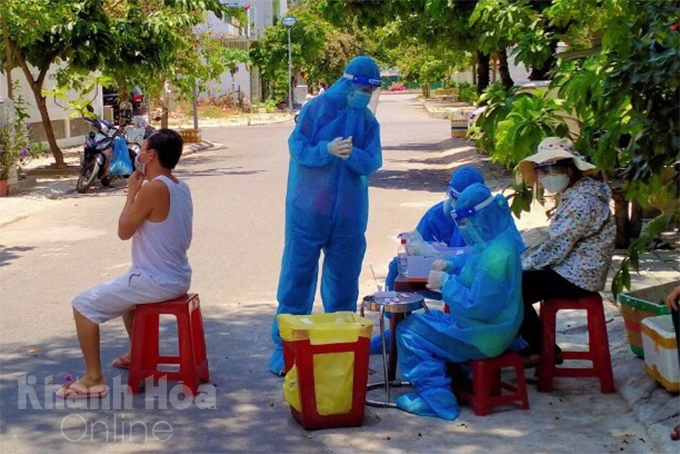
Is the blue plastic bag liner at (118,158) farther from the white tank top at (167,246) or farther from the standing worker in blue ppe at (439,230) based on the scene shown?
the white tank top at (167,246)

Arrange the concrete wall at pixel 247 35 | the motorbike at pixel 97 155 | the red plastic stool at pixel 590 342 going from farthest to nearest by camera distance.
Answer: the concrete wall at pixel 247 35 → the motorbike at pixel 97 155 → the red plastic stool at pixel 590 342

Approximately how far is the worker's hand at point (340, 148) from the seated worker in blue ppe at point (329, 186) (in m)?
0.16

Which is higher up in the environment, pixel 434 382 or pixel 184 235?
pixel 184 235

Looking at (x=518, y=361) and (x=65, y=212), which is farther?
(x=65, y=212)

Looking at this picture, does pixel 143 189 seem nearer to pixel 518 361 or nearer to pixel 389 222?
pixel 518 361

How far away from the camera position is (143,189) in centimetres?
609

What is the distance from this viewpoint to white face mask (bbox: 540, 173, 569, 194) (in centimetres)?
623

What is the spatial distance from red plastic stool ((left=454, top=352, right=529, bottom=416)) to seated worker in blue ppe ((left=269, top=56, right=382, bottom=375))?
1321 millimetres

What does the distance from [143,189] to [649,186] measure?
2.88 meters

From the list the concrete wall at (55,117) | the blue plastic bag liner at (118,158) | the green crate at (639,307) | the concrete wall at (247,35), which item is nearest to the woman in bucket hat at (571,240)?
the green crate at (639,307)

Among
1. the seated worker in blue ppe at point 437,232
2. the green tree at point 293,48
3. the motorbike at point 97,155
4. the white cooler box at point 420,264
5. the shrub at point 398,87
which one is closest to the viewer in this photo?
the white cooler box at point 420,264

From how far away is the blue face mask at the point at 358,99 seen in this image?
21.8ft

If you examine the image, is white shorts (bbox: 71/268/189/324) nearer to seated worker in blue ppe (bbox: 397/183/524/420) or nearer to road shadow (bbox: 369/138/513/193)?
seated worker in blue ppe (bbox: 397/183/524/420)

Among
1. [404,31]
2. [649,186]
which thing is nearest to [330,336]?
[649,186]
